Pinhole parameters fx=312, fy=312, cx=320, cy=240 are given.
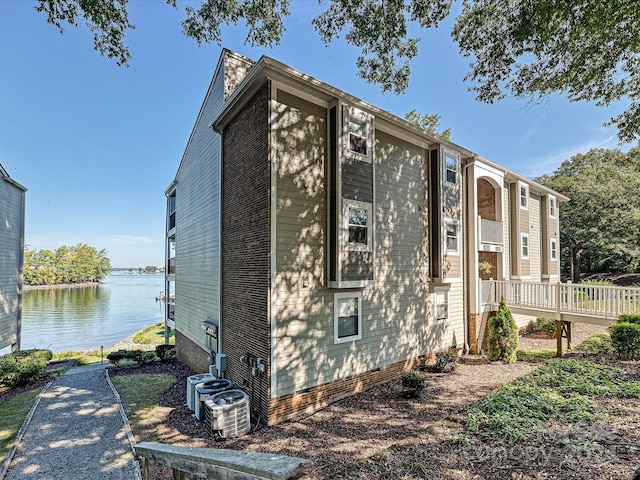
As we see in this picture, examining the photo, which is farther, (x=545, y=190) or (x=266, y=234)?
Result: (x=545, y=190)

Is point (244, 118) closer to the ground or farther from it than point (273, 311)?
farther from it

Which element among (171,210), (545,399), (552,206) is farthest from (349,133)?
(552,206)

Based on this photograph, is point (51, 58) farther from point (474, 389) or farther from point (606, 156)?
point (606, 156)

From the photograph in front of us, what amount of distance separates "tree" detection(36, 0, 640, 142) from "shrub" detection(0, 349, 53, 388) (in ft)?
39.1

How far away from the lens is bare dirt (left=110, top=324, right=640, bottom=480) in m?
4.31

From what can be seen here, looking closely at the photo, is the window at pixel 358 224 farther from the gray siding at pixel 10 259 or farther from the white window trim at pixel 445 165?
the gray siding at pixel 10 259

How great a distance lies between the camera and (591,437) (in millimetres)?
4867

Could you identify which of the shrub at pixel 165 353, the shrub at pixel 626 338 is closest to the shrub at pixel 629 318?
the shrub at pixel 626 338

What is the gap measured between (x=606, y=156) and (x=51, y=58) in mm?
49039

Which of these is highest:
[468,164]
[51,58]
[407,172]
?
[51,58]

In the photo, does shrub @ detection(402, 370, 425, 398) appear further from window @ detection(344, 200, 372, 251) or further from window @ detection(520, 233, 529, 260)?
window @ detection(520, 233, 529, 260)

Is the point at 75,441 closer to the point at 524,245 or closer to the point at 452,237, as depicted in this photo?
the point at 452,237

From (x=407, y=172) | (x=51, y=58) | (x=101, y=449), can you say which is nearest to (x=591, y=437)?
(x=407, y=172)

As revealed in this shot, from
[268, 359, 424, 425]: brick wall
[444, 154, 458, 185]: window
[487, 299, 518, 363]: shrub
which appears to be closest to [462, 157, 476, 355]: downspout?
[444, 154, 458, 185]: window
